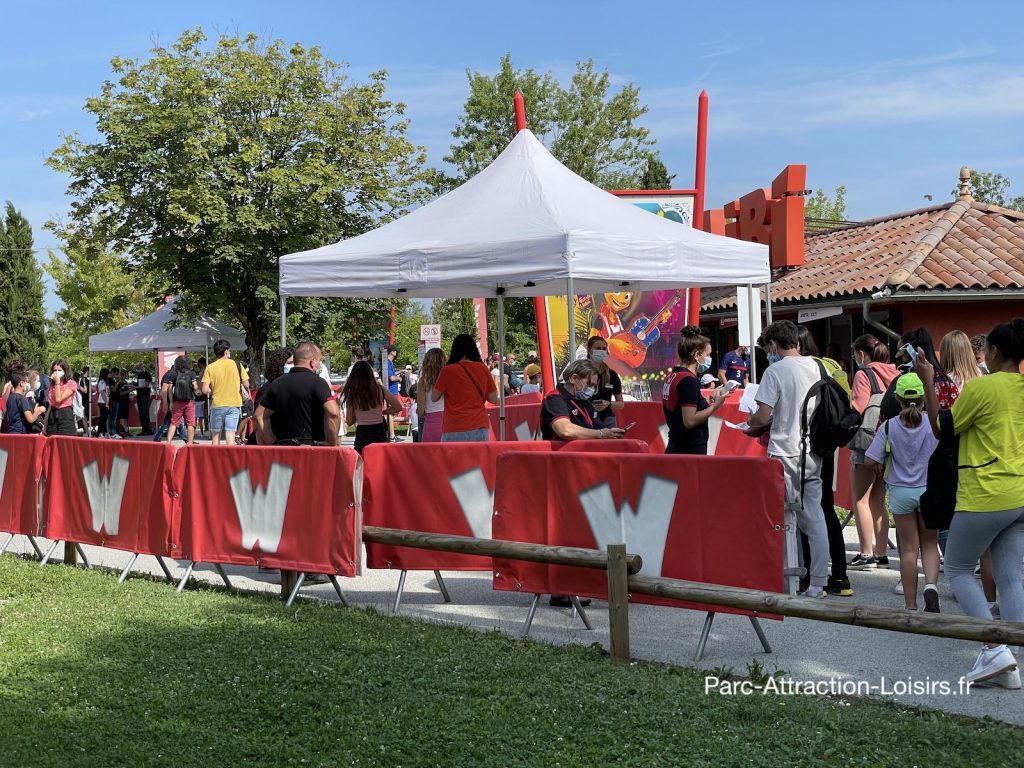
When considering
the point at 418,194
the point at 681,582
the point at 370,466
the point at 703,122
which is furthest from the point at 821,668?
the point at 418,194

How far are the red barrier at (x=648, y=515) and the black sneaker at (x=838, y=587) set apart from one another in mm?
1911

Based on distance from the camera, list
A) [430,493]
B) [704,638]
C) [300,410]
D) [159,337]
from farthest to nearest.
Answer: [159,337] → [300,410] → [430,493] → [704,638]

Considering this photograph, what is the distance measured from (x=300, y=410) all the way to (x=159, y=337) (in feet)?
74.9

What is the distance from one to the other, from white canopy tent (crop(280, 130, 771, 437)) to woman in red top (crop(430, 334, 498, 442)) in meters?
0.70

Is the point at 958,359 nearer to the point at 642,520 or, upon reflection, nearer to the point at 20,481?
the point at 642,520

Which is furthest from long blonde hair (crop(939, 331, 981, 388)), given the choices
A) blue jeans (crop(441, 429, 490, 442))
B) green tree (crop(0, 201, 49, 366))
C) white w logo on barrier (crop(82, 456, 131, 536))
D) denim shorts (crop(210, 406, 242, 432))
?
green tree (crop(0, 201, 49, 366))

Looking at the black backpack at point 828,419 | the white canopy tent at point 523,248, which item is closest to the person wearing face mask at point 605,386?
the white canopy tent at point 523,248

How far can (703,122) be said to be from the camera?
18859 millimetres

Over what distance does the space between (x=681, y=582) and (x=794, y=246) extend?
18848 millimetres

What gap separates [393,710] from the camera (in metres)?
5.29

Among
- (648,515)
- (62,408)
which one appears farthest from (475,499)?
(62,408)

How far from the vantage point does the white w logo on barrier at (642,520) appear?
6617 millimetres

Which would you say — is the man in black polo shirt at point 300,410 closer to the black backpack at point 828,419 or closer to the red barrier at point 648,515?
the red barrier at point 648,515

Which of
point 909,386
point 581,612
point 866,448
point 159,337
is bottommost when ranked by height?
point 581,612
